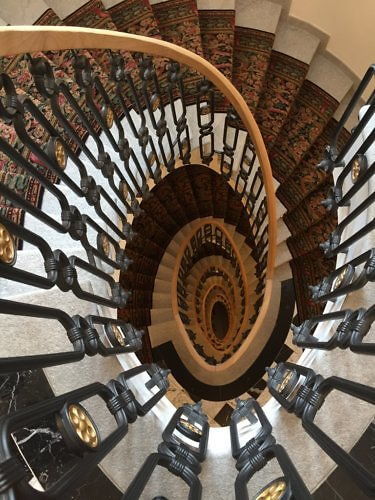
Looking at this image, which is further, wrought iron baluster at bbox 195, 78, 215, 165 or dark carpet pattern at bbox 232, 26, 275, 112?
dark carpet pattern at bbox 232, 26, 275, 112

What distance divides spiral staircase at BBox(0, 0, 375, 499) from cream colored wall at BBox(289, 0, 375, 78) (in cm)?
11

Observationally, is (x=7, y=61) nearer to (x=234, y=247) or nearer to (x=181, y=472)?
(x=181, y=472)

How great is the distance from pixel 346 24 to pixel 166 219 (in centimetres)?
338

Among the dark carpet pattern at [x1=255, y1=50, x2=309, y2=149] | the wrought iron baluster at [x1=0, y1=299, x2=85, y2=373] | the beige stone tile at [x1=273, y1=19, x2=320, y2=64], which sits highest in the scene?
the beige stone tile at [x1=273, y1=19, x2=320, y2=64]

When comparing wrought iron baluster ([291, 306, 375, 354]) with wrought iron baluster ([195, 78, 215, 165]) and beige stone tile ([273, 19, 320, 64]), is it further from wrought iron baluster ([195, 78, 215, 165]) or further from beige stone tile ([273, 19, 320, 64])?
beige stone tile ([273, 19, 320, 64])

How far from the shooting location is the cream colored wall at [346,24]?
3.92 m

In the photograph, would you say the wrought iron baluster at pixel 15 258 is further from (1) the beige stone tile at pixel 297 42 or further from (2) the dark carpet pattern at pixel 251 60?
(1) the beige stone tile at pixel 297 42

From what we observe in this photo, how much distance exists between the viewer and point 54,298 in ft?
7.23

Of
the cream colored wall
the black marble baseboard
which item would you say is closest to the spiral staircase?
the black marble baseboard

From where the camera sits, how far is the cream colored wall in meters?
3.92

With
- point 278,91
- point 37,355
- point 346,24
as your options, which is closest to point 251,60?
point 278,91

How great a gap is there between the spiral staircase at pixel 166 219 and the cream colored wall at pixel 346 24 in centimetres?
11

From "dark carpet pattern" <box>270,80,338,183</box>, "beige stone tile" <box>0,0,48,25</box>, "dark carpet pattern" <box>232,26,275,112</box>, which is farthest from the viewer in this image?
"dark carpet pattern" <box>270,80,338,183</box>

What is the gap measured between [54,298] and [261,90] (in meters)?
2.96
